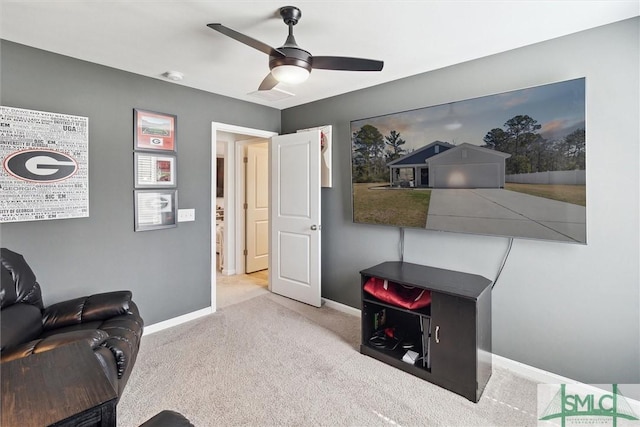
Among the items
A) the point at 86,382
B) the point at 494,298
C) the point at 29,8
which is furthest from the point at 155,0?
the point at 494,298

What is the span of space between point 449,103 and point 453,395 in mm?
2164

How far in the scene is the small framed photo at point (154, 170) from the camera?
2.91 m

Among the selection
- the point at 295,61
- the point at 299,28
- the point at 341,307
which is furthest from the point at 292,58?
the point at 341,307

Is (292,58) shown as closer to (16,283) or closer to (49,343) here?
(49,343)

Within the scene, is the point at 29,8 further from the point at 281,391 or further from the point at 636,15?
the point at 636,15

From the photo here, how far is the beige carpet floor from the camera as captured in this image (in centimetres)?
191

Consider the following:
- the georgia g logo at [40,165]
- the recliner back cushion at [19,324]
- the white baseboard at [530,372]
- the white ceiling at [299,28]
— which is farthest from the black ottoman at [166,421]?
the white baseboard at [530,372]

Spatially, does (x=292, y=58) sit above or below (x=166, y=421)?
above

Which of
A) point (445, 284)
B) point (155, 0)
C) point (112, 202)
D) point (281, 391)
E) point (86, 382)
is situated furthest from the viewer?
point (112, 202)

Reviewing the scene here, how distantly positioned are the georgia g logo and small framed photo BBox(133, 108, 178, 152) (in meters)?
0.55

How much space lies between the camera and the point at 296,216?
3.78 meters

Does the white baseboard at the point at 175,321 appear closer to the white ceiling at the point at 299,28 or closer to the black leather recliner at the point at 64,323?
the black leather recliner at the point at 64,323

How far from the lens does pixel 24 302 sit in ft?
6.55

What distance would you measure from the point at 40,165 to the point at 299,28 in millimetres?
2184
